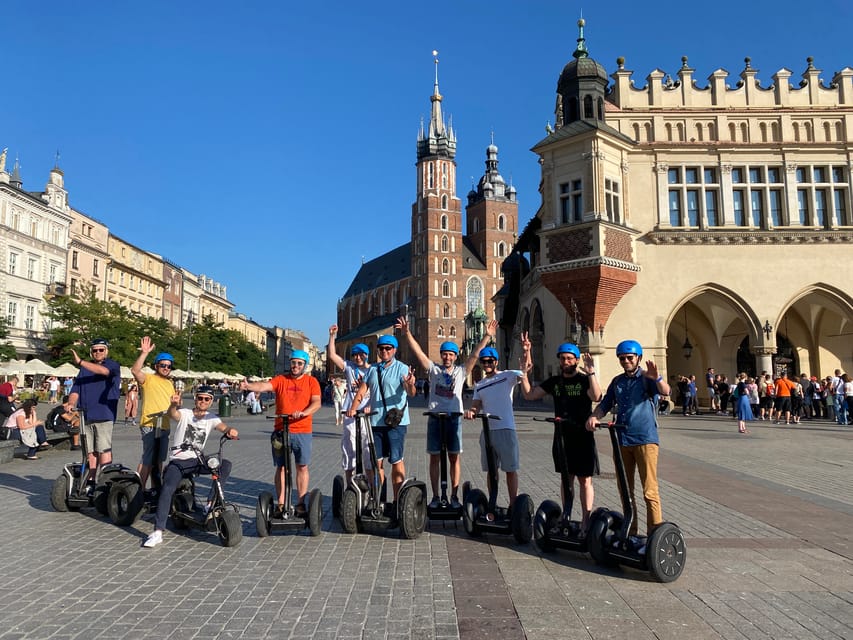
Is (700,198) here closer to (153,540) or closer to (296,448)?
(296,448)

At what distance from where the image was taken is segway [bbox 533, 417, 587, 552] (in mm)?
5477

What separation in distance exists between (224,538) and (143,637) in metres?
2.14

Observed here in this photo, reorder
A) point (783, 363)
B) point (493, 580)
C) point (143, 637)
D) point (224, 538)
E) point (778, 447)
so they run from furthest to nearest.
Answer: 1. point (783, 363)
2. point (778, 447)
3. point (224, 538)
4. point (493, 580)
5. point (143, 637)

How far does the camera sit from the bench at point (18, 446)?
1202cm

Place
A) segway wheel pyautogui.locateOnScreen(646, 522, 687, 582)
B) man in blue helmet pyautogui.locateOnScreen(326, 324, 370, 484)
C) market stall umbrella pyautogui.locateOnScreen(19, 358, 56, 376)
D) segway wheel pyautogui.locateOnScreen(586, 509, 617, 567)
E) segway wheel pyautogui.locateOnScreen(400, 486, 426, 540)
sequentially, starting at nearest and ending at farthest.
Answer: segway wheel pyautogui.locateOnScreen(646, 522, 687, 582) → segway wheel pyautogui.locateOnScreen(586, 509, 617, 567) → segway wheel pyautogui.locateOnScreen(400, 486, 426, 540) → man in blue helmet pyautogui.locateOnScreen(326, 324, 370, 484) → market stall umbrella pyautogui.locateOnScreen(19, 358, 56, 376)

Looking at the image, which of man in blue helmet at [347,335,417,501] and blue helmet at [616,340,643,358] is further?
man in blue helmet at [347,335,417,501]

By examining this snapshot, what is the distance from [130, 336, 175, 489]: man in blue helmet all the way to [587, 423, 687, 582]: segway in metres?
4.58

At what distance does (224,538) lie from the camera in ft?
19.4

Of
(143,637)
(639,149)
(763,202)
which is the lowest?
(143,637)

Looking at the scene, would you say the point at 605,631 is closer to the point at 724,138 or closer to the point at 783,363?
the point at 724,138

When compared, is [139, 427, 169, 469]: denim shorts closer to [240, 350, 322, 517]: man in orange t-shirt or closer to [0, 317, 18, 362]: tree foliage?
[240, 350, 322, 517]: man in orange t-shirt

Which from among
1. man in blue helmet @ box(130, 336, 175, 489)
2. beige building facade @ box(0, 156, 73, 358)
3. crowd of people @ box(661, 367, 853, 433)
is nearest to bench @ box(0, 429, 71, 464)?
man in blue helmet @ box(130, 336, 175, 489)

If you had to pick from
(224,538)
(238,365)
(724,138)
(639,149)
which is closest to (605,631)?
(224,538)

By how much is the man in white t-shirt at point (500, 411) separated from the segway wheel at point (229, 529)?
2.38 meters
